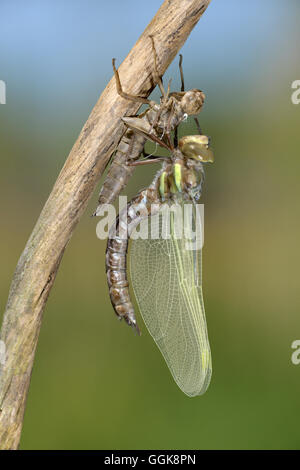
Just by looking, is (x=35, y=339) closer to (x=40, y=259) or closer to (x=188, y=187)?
(x=40, y=259)

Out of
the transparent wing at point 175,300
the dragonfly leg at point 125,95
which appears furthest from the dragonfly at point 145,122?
the transparent wing at point 175,300

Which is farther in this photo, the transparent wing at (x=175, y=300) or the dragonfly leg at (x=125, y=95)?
the transparent wing at (x=175, y=300)

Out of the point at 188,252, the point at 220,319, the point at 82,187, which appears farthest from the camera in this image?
the point at 220,319

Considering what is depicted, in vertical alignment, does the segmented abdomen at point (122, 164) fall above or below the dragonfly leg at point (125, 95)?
below

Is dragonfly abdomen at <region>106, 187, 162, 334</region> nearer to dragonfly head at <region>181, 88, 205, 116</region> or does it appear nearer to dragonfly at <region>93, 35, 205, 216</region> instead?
dragonfly at <region>93, 35, 205, 216</region>

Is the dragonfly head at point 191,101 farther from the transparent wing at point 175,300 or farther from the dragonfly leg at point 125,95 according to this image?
the transparent wing at point 175,300

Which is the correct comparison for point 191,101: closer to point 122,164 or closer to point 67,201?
point 122,164

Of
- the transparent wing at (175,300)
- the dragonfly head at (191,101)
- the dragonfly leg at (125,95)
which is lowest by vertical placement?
the transparent wing at (175,300)

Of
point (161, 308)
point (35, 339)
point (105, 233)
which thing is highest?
point (105, 233)

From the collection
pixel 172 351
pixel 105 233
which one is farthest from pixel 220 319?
pixel 105 233
